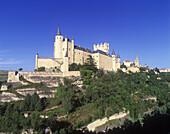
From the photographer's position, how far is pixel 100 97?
33000mm

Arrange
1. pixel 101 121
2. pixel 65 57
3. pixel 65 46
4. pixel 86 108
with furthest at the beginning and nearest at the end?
pixel 65 46 → pixel 65 57 → pixel 86 108 → pixel 101 121

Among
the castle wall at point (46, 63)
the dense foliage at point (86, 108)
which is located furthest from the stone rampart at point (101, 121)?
the castle wall at point (46, 63)

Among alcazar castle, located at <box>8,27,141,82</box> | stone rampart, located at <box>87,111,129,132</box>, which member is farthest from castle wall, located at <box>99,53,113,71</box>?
stone rampart, located at <box>87,111,129,132</box>

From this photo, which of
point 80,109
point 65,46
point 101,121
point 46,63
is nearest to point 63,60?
point 46,63

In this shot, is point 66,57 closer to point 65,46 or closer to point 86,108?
point 65,46

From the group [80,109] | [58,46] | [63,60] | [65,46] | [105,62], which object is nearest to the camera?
[80,109]

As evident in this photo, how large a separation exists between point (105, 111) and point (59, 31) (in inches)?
1246

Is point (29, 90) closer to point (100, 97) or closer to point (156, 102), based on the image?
point (100, 97)

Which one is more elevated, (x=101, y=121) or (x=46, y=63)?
(x=46, y=63)

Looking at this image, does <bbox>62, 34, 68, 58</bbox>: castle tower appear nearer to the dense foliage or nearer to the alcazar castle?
the alcazar castle

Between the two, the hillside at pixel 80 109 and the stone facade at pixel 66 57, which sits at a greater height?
the stone facade at pixel 66 57

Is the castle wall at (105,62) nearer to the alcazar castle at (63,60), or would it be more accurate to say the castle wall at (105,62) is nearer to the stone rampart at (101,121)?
the alcazar castle at (63,60)

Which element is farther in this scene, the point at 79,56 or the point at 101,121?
the point at 79,56

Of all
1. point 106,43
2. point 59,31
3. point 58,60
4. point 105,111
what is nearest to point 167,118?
point 105,111
